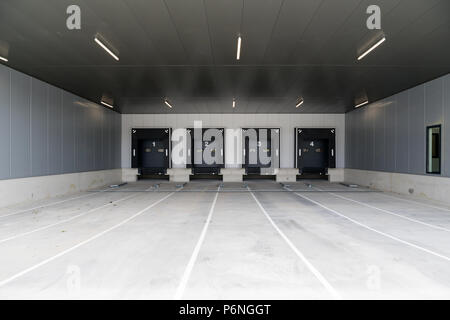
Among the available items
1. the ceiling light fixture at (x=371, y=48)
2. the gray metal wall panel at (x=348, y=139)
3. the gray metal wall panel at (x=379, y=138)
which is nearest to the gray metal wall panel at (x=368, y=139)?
the gray metal wall panel at (x=379, y=138)

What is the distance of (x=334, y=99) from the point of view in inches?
589

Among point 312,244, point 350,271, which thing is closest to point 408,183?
point 312,244

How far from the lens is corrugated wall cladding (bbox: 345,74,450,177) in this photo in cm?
1036

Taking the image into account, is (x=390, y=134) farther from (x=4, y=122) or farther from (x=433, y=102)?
(x=4, y=122)

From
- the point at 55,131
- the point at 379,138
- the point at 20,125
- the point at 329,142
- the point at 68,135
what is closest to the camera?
the point at 20,125

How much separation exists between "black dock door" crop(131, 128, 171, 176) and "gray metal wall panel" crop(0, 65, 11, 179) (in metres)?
10.2

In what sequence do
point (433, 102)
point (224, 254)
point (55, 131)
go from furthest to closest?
point (55, 131) → point (433, 102) → point (224, 254)

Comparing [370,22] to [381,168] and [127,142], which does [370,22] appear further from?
[127,142]

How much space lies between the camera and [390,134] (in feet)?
45.2

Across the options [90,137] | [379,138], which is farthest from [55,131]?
[379,138]

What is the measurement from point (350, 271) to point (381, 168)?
1254 centimetres

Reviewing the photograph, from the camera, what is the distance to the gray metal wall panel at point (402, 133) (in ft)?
41.0

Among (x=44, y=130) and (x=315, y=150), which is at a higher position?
(x=44, y=130)

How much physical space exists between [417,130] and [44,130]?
15.4 m
